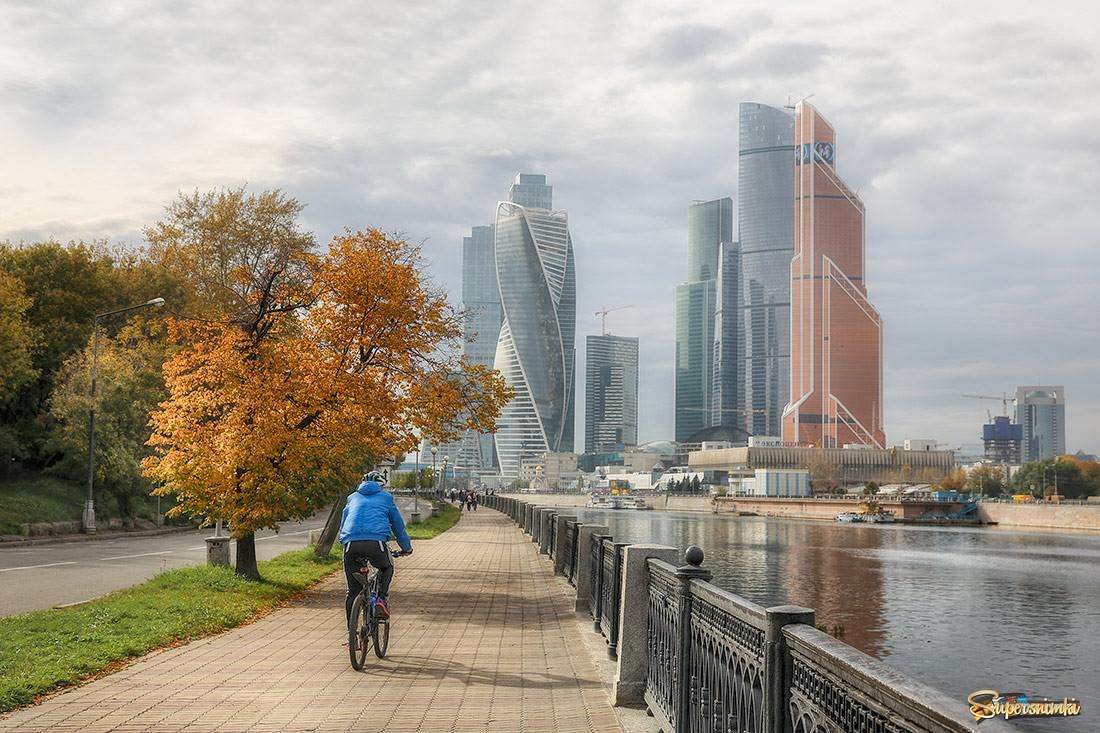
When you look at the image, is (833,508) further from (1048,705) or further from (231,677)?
(231,677)

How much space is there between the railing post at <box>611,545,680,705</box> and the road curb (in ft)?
84.5

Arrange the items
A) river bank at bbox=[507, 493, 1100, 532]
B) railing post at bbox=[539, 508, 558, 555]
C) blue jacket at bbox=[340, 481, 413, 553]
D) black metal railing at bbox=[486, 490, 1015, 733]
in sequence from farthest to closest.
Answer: river bank at bbox=[507, 493, 1100, 532] → railing post at bbox=[539, 508, 558, 555] → blue jacket at bbox=[340, 481, 413, 553] → black metal railing at bbox=[486, 490, 1015, 733]

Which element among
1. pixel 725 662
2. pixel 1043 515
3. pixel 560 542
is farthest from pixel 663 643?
pixel 1043 515

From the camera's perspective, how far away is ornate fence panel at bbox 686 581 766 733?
4664 mm

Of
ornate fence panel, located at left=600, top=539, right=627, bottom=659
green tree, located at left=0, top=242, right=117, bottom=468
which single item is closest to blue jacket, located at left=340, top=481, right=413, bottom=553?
ornate fence panel, located at left=600, top=539, right=627, bottom=659

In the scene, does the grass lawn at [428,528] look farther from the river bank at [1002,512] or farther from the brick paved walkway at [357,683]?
the river bank at [1002,512]

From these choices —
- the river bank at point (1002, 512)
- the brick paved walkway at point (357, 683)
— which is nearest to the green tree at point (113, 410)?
the brick paved walkway at point (357, 683)

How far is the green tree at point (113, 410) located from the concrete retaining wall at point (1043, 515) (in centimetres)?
9456

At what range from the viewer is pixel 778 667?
13.9 ft

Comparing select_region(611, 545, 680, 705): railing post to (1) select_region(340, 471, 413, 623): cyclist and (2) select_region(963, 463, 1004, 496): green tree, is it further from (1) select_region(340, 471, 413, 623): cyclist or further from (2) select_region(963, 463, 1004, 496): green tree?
(2) select_region(963, 463, 1004, 496): green tree

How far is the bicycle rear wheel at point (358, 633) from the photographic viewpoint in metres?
10.2

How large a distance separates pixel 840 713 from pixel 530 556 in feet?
86.5

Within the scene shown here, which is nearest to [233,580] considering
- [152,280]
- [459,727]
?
[459,727]

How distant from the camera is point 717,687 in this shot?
552 centimetres
